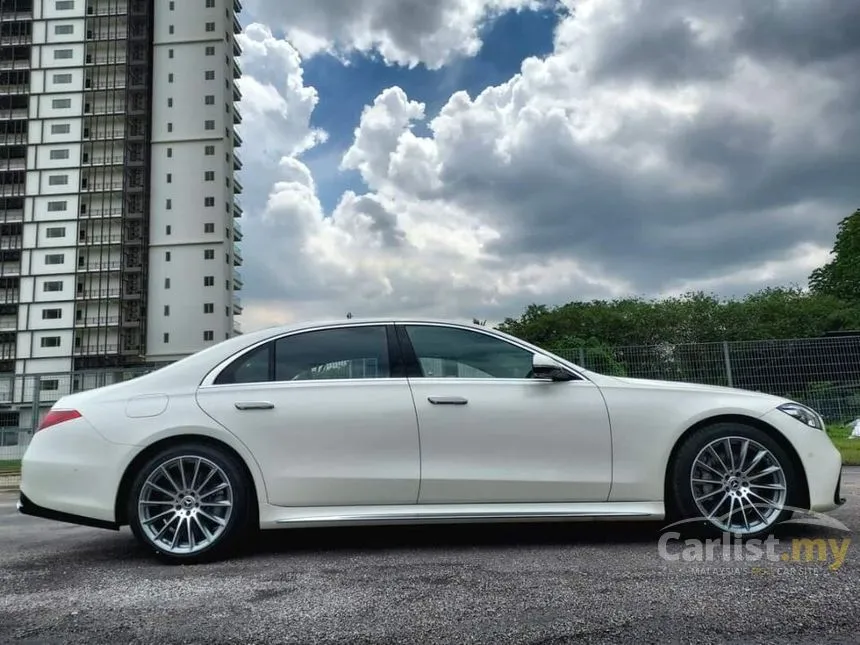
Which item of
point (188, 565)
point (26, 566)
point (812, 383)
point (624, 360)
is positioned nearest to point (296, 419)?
point (188, 565)

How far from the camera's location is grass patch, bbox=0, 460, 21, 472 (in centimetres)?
1150

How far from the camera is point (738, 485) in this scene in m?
3.87

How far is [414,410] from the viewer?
3885 millimetres

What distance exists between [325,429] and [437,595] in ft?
4.21

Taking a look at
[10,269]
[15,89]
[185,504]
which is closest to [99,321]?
[10,269]

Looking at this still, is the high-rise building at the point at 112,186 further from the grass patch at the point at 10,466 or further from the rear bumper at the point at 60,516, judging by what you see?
the rear bumper at the point at 60,516

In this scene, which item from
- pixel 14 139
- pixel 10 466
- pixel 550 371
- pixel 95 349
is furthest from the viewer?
pixel 14 139

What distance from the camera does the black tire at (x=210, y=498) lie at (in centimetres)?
372

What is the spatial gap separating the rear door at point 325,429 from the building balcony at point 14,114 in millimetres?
72824

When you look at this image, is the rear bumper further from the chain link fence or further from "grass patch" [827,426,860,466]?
"grass patch" [827,426,860,466]

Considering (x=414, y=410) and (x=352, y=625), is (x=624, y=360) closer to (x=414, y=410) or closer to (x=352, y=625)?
(x=414, y=410)

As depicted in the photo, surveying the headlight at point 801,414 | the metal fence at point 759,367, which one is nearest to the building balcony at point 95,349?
the metal fence at point 759,367

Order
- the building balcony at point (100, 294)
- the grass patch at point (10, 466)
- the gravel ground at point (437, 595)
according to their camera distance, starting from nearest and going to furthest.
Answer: the gravel ground at point (437, 595) < the grass patch at point (10, 466) < the building balcony at point (100, 294)

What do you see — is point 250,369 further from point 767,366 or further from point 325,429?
point 767,366
